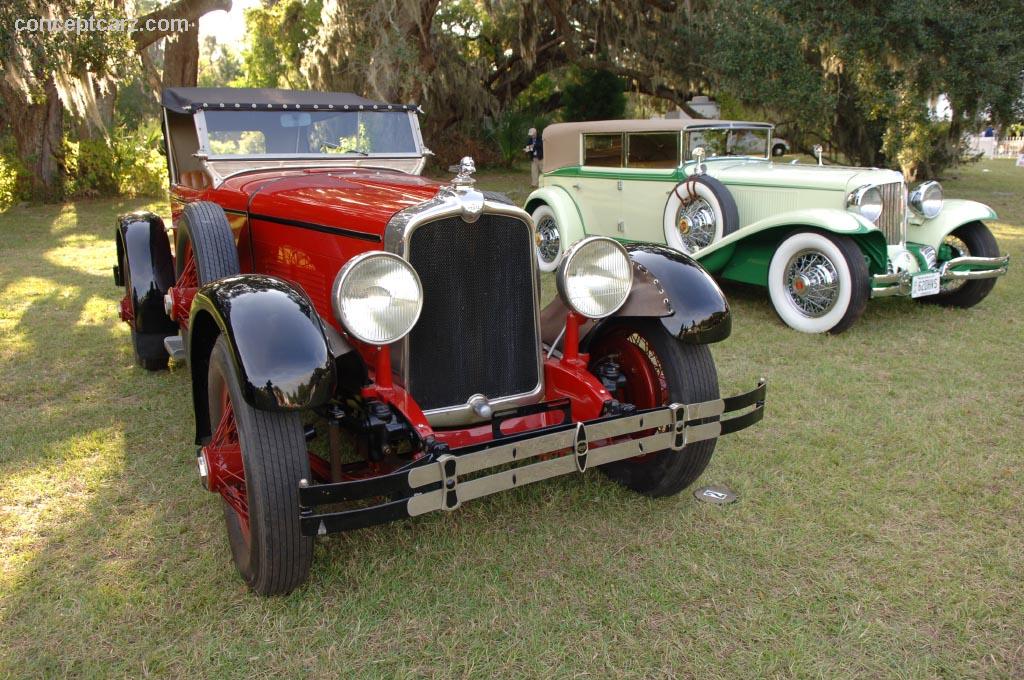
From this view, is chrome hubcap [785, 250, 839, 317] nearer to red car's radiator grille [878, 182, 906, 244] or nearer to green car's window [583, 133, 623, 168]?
red car's radiator grille [878, 182, 906, 244]

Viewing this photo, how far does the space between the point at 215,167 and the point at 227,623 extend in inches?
106

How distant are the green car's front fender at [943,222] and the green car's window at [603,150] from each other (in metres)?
2.71

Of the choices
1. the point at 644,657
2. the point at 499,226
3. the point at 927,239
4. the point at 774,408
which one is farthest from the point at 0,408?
the point at 927,239

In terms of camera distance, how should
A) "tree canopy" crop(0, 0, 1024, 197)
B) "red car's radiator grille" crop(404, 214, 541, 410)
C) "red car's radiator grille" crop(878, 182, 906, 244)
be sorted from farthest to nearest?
"tree canopy" crop(0, 0, 1024, 197) → "red car's radiator grille" crop(878, 182, 906, 244) → "red car's radiator grille" crop(404, 214, 541, 410)

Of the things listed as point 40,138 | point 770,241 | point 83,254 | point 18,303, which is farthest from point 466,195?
point 40,138

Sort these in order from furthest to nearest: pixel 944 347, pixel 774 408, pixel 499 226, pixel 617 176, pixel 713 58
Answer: pixel 713 58 → pixel 617 176 → pixel 944 347 → pixel 774 408 → pixel 499 226

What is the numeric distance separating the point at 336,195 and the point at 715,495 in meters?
2.10

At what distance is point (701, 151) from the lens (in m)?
6.59

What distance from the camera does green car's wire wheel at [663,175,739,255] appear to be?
618 centimetres

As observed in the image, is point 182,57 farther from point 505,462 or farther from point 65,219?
point 505,462

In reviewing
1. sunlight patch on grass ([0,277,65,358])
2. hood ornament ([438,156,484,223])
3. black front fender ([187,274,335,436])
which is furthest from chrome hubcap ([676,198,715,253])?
sunlight patch on grass ([0,277,65,358])

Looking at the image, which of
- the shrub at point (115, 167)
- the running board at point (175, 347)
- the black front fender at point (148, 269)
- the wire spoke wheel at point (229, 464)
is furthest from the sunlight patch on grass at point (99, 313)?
the shrub at point (115, 167)

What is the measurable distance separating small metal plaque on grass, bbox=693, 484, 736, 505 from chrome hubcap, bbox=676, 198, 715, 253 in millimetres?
3590

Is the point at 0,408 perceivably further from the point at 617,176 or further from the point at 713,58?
the point at 713,58
